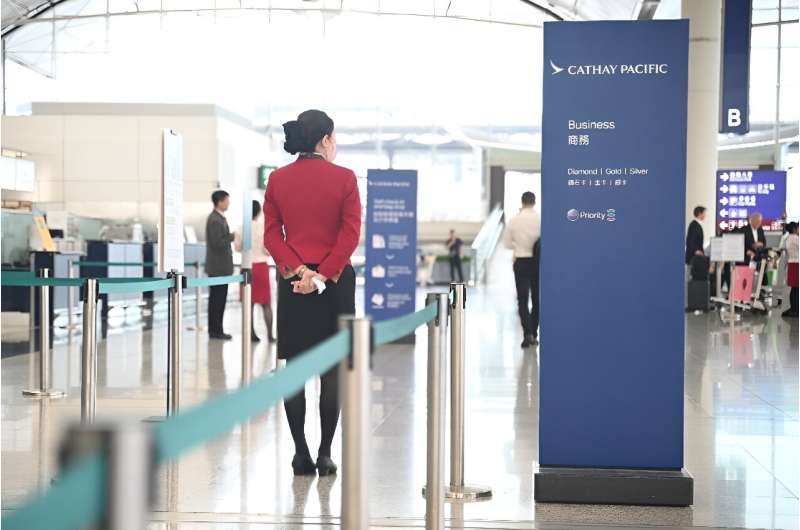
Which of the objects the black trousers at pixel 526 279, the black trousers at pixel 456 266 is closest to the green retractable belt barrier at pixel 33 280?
the black trousers at pixel 526 279

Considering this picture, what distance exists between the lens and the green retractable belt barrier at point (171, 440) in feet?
3.83

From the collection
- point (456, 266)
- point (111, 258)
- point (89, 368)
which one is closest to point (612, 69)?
point (89, 368)

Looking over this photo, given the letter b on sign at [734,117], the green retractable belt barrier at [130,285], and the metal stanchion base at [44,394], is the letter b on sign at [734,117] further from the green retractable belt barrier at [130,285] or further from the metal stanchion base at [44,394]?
the green retractable belt barrier at [130,285]

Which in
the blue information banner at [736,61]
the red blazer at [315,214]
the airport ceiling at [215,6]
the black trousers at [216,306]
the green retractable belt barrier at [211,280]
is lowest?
the black trousers at [216,306]

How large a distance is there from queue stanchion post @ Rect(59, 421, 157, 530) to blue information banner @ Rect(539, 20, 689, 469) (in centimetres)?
332

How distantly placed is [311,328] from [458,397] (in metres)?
0.81

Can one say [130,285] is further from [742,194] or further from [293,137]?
[742,194]

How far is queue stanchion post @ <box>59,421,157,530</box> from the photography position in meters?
1.17

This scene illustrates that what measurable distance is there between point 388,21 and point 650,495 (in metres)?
26.8

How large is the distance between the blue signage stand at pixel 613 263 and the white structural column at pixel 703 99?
1568 centimetres

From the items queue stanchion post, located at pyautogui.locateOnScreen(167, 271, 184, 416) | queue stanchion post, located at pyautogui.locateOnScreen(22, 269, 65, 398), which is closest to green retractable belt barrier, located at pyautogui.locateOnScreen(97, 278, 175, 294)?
queue stanchion post, located at pyautogui.locateOnScreen(167, 271, 184, 416)

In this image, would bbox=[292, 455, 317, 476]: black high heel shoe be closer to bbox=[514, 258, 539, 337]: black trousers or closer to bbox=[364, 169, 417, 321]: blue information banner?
bbox=[514, 258, 539, 337]: black trousers

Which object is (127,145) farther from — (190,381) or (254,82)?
(190,381)

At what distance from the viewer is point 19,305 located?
13758 millimetres
